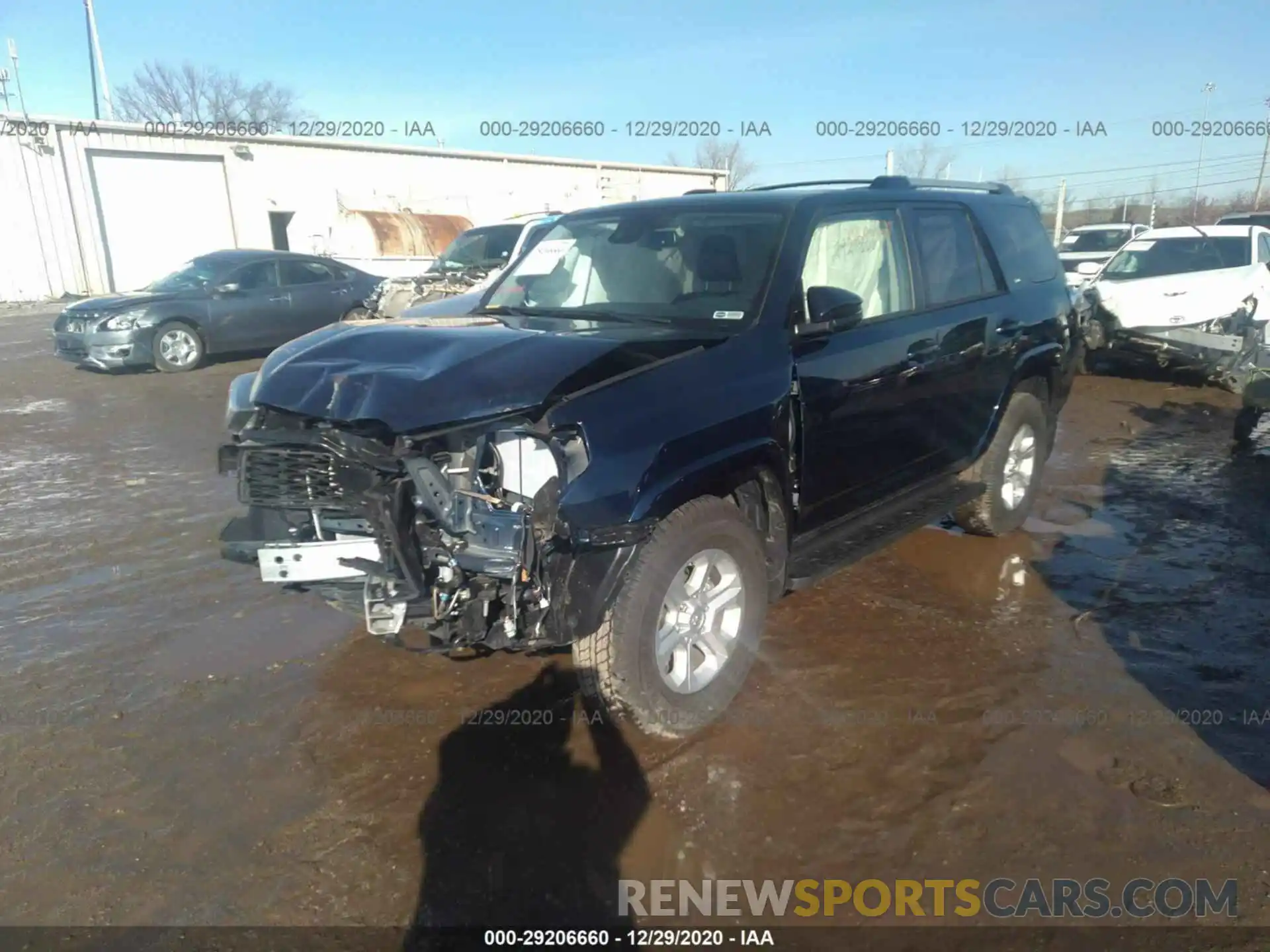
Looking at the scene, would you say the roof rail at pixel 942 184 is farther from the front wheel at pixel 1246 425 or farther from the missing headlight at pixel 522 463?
the front wheel at pixel 1246 425

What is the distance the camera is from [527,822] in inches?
116

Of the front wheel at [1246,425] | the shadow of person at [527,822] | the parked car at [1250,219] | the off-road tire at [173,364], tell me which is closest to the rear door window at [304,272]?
the off-road tire at [173,364]

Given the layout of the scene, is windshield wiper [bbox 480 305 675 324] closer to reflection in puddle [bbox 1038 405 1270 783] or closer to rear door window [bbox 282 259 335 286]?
reflection in puddle [bbox 1038 405 1270 783]

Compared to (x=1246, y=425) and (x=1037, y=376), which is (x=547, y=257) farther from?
(x=1246, y=425)

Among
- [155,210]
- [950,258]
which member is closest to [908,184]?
[950,258]

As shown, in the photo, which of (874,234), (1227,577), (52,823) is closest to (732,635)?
(874,234)

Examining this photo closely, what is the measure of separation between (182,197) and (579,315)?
83.9ft

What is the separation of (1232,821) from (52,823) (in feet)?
13.0

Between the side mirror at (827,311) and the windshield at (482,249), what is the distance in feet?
34.1

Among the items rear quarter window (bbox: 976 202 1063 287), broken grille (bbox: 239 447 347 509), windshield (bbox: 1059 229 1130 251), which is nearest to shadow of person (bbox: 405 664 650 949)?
broken grille (bbox: 239 447 347 509)

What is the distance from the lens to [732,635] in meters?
3.56

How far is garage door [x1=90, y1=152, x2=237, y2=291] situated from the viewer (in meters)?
24.0

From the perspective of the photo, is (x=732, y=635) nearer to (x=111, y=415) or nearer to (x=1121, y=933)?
(x=1121, y=933)

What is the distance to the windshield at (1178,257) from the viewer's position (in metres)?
10.8
